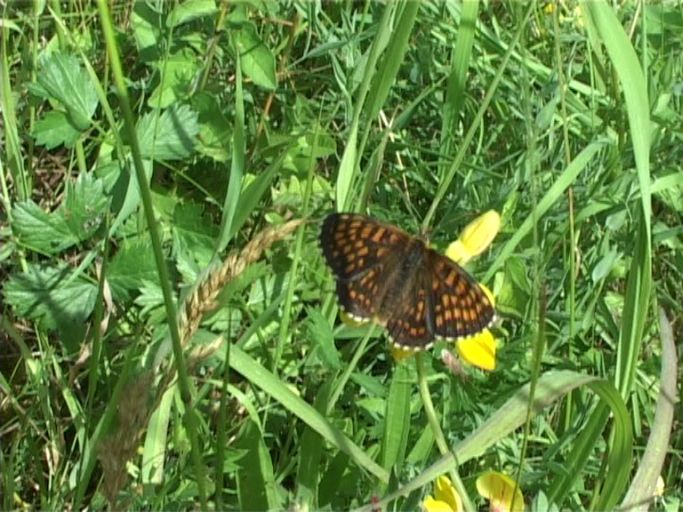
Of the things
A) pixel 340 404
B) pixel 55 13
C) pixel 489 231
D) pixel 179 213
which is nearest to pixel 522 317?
pixel 340 404

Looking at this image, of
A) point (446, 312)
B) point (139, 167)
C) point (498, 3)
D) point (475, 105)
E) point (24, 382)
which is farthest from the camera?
point (498, 3)

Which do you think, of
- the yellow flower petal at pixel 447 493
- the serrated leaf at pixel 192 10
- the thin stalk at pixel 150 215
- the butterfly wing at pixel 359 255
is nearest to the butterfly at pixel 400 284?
the butterfly wing at pixel 359 255

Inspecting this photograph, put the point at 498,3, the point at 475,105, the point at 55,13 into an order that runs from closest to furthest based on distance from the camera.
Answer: the point at 55,13 → the point at 475,105 → the point at 498,3

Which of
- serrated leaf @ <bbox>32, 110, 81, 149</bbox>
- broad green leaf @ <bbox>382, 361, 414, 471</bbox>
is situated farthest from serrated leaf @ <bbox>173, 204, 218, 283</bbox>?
broad green leaf @ <bbox>382, 361, 414, 471</bbox>

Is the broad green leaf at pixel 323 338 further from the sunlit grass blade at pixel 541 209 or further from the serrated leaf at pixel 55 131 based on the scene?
the serrated leaf at pixel 55 131

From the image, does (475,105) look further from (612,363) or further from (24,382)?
(24,382)

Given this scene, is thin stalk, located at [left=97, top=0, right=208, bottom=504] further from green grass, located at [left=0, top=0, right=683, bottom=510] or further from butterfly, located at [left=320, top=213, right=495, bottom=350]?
butterfly, located at [left=320, top=213, right=495, bottom=350]
